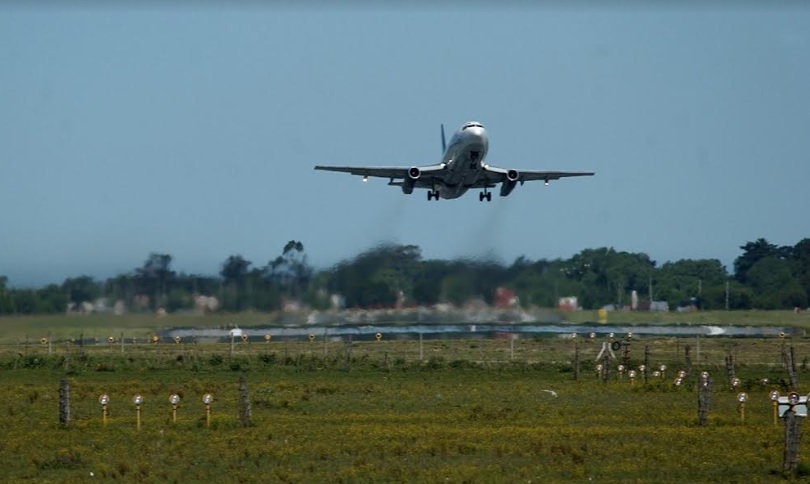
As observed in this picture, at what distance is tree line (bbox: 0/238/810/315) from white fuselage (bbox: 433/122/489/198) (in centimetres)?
445

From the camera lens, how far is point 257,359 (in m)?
56.9

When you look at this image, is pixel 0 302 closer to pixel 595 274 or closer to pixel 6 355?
pixel 6 355

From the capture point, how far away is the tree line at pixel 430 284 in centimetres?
4869

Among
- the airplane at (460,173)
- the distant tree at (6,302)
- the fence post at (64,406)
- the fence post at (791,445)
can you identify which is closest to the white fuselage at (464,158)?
the airplane at (460,173)

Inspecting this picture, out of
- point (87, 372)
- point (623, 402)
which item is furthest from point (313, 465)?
point (87, 372)

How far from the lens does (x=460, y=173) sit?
198 feet

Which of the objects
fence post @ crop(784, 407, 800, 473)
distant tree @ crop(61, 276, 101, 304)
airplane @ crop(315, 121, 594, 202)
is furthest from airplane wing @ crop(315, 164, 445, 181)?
fence post @ crop(784, 407, 800, 473)

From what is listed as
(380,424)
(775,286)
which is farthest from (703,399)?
(775,286)

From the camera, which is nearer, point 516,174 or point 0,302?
point 0,302

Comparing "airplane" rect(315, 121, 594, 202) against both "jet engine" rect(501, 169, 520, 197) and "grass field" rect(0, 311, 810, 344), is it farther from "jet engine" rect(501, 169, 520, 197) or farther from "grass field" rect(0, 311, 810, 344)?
"grass field" rect(0, 311, 810, 344)

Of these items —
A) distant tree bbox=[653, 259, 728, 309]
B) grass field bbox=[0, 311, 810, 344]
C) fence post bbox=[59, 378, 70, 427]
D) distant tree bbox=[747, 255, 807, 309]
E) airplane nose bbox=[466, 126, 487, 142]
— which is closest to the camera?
fence post bbox=[59, 378, 70, 427]

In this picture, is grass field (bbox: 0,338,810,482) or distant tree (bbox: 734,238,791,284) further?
distant tree (bbox: 734,238,791,284)

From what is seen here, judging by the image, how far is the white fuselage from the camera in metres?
57.4

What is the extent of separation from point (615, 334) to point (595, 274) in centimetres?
428
